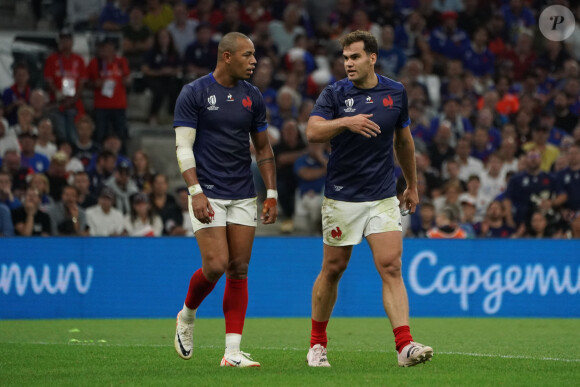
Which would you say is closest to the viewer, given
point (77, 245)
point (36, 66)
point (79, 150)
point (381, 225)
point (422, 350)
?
point (422, 350)

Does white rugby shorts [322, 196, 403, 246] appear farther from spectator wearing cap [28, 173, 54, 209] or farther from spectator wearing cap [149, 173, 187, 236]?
spectator wearing cap [28, 173, 54, 209]

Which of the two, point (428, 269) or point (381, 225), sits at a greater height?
point (381, 225)

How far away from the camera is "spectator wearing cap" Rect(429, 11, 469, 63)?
2122 cm

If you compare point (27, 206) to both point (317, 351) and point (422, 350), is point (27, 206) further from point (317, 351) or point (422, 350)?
point (422, 350)

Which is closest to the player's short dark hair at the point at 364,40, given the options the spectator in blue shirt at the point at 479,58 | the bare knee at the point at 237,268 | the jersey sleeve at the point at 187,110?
the jersey sleeve at the point at 187,110

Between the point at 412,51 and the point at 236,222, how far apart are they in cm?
1366

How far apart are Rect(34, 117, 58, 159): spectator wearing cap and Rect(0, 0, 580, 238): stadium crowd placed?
2cm

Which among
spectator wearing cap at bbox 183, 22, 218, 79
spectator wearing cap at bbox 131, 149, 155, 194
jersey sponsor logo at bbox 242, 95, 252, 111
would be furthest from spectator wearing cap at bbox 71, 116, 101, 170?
jersey sponsor logo at bbox 242, 95, 252, 111

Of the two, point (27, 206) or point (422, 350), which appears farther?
point (27, 206)

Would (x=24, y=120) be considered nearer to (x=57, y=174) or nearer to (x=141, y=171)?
(x=57, y=174)

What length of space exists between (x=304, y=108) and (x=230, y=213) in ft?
32.3

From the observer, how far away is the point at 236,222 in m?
8.13

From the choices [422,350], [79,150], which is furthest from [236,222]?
[79,150]

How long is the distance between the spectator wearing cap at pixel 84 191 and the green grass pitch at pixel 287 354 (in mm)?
2504
